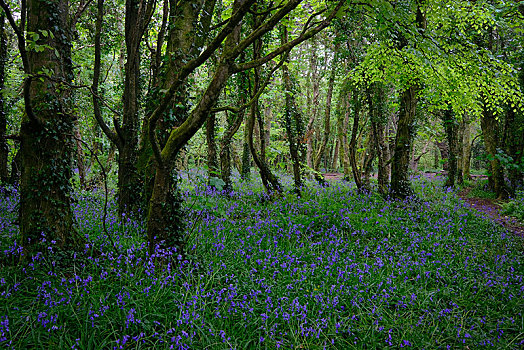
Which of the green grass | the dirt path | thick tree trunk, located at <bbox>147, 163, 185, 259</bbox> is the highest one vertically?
thick tree trunk, located at <bbox>147, 163, 185, 259</bbox>

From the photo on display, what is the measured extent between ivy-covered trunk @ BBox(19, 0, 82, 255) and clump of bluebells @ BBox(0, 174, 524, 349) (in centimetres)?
37

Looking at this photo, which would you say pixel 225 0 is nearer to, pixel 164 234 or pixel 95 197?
pixel 95 197

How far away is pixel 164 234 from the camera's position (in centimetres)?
395

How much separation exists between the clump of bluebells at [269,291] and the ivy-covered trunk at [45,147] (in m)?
0.37

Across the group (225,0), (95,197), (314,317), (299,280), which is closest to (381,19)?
(299,280)

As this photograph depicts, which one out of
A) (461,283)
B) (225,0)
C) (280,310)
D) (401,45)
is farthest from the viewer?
(225,0)

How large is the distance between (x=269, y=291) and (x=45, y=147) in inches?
137

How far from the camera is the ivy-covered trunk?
3797mm

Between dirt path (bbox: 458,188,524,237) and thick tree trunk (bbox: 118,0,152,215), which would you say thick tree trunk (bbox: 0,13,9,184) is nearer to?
thick tree trunk (bbox: 118,0,152,215)

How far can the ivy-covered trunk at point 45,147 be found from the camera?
12.5 ft

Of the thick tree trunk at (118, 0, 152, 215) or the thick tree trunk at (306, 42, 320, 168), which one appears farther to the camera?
the thick tree trunk at (306, 42, 320, 168)

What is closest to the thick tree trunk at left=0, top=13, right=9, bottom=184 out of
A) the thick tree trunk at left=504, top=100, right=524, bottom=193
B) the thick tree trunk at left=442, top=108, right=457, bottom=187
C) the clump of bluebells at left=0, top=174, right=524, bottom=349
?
the clump of bluebells at left=0, top=174, right=524, bottom=349

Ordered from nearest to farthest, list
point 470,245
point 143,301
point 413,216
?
point 143,301
point 470,245
point 413,216

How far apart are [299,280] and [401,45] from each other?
7.82 meters
